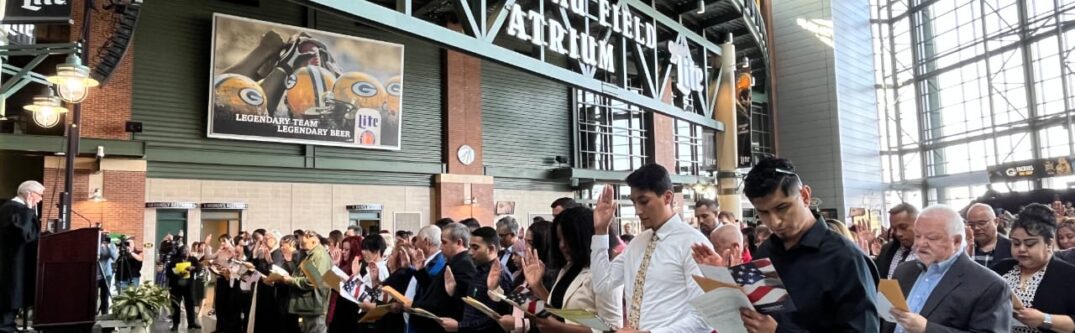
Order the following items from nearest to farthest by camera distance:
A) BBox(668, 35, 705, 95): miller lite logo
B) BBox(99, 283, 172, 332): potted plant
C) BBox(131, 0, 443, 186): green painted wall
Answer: BBox(99, 283, 172, 332): potted plant < BBox(668, 35, 705, 95): miller lite logo < BBox(131, 0, 443, 186): green painted wall

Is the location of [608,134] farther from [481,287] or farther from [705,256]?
[705,256]

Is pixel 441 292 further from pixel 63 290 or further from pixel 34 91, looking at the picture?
pixel 34 91

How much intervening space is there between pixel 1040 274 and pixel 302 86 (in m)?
15.2

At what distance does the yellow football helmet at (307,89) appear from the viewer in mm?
15914

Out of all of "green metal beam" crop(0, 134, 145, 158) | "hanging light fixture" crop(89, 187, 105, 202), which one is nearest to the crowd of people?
"hanging light fixture" crop(89, 187, 105, 202)

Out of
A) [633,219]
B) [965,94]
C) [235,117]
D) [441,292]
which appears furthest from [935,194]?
[441,292]

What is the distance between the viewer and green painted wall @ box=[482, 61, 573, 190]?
1992 centimetres

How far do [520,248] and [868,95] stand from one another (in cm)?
3124

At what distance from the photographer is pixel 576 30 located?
352 inches

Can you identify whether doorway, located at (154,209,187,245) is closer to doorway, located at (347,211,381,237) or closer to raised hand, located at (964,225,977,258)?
doorway, located at (347,211,381,237)

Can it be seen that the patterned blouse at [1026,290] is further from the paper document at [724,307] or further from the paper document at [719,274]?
the paper document at [719,274]

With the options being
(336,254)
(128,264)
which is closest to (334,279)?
(336,254)

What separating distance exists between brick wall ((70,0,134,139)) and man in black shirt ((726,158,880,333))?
14905mm

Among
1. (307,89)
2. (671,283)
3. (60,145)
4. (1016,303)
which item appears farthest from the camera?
(307,89)
